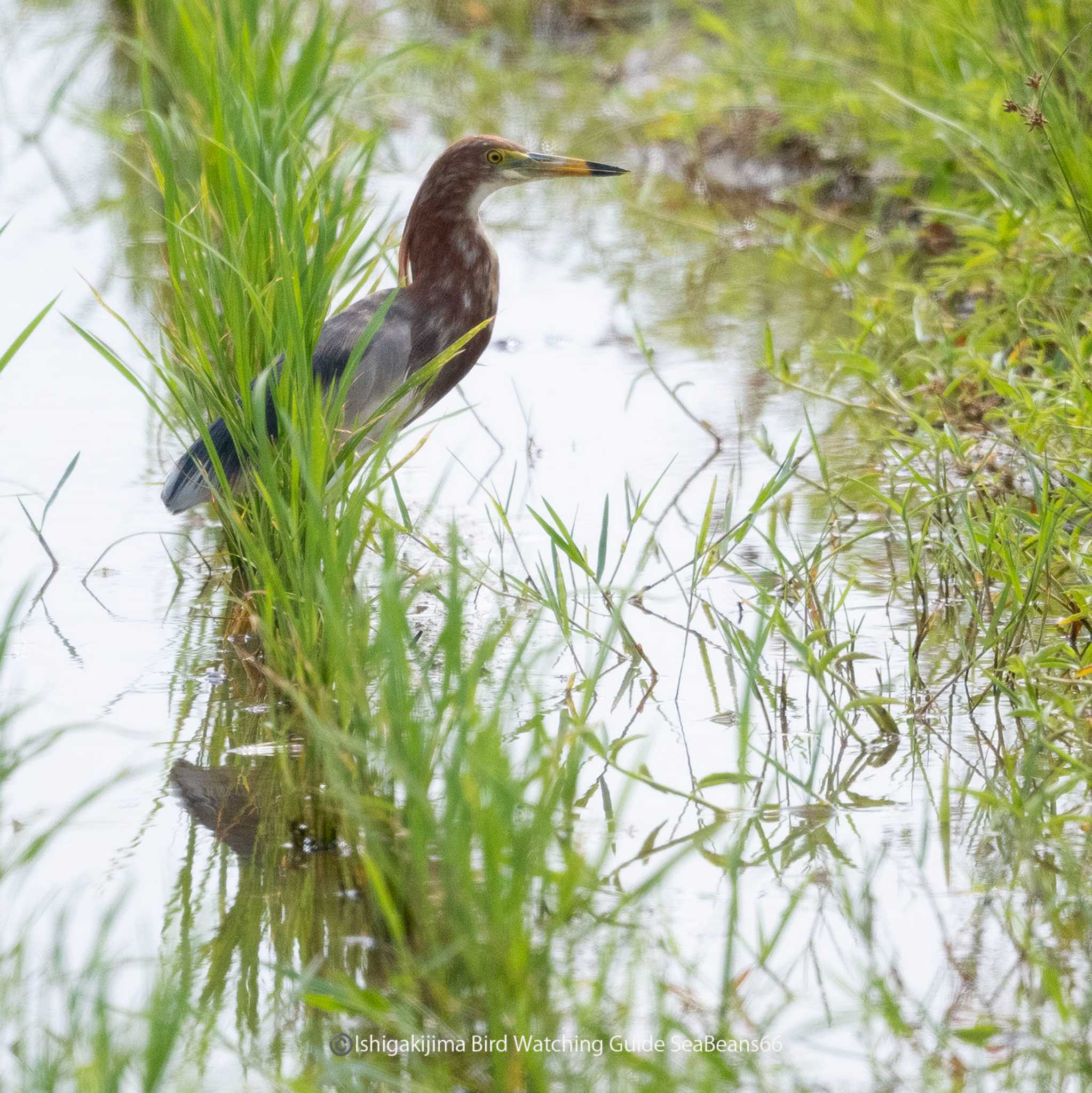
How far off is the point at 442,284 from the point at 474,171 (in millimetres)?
294

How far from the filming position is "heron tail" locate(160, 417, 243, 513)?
334 cm

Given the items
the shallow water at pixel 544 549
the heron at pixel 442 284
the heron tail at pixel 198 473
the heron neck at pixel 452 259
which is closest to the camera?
the shallow water at pixel 544 549

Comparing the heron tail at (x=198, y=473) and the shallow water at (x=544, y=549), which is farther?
the heron tail at (x=198, y=473)

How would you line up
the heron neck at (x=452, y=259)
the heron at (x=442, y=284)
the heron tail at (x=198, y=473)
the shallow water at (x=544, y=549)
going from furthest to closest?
the heron neck at (x=452, y=259), the heron at (x=442, y=284), the heron tail at (x=198, y=473), the shallow water at (x=544, y=549)

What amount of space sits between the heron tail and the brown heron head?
31.4 inches

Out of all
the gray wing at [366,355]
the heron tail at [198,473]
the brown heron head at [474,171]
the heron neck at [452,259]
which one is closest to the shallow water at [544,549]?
the heron tail at [198,473]

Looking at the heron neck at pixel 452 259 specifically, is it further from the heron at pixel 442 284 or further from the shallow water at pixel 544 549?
the shallow water at pixel 544 549

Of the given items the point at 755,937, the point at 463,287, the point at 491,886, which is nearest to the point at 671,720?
the point at 755,937

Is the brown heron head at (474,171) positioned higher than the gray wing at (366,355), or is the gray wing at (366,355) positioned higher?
the brown heron head at (474,171)

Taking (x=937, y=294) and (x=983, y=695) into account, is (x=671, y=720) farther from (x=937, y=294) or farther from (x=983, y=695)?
(x=937, y=294)

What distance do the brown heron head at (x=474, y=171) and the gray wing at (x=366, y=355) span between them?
322mm

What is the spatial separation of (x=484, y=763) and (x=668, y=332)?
353 cm

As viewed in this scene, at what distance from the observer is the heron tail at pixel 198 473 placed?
11.0 ft

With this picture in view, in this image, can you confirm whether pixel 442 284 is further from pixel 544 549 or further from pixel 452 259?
pixel 544 549
